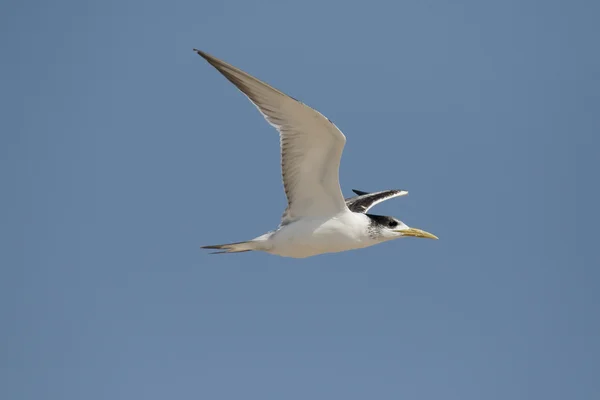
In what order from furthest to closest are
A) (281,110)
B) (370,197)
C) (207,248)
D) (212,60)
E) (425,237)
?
(370,197) < (425,237) < (207,248) < (281,110) < (212,60)

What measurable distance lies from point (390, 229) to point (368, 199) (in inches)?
78.9

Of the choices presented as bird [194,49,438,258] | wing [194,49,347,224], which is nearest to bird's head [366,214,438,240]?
bird [194,49,438,258]

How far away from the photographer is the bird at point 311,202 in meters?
12.4

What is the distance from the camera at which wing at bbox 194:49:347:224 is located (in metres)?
12.0

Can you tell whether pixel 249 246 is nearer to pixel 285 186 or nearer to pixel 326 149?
pixel 285 186

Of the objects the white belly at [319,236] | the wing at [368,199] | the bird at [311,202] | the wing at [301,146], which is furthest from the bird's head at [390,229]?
the wing at [368,199]

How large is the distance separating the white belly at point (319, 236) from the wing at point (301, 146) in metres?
0.17

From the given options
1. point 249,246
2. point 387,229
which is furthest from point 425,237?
point 249,246

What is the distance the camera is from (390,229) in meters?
13.9

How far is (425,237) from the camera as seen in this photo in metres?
14.3

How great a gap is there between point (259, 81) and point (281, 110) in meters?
0.75

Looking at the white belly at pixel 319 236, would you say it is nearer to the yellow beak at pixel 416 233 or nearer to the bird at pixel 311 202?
the bird at pixel 311 202

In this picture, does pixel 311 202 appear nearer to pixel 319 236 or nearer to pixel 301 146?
pixel 319 236

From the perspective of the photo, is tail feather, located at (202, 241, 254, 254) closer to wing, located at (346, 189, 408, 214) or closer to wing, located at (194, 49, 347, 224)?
wing, located at (194, 49, 347, 224)
